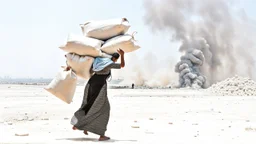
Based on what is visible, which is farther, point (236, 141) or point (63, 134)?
point (63, 134)

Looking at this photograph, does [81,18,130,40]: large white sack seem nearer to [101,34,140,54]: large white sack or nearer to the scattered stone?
[101,34,140,54]: large white sack

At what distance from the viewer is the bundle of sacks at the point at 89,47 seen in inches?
348

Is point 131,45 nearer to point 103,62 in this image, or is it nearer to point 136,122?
point 103,62

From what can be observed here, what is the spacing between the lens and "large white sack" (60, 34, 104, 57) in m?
8.79

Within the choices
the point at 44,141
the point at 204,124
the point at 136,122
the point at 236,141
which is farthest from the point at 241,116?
the point at 44,141

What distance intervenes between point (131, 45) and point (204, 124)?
407 cm

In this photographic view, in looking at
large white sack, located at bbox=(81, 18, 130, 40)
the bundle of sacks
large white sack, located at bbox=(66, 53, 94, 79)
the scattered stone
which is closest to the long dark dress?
large white sack, located at bbox=(66, 53, 94, 79)

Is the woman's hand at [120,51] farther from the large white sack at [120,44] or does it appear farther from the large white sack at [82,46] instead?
the large white sack at [82,46]

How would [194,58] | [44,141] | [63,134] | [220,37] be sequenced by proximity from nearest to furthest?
[44,141] < [63,134] < [194,58] < [220,37]

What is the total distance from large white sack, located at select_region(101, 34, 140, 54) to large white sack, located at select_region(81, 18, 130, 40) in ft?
0.45

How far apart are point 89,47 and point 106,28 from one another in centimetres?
59

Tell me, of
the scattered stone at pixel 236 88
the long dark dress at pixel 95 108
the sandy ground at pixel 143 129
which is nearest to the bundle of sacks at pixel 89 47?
the long dark dress at pixel 95 108

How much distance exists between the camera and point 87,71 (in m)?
9.02

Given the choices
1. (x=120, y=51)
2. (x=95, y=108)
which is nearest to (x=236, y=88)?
(x=120, y=51)
